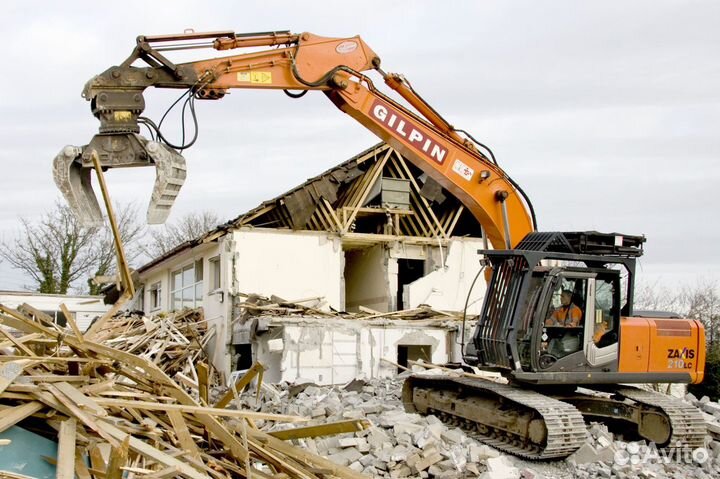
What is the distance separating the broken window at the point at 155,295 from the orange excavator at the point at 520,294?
67.9ft

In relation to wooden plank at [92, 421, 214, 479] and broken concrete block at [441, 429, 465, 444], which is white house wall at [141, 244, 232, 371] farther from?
wooden plank at [92, 421, 214, 479]

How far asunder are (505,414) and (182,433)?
6594 millimetres

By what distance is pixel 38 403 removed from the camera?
5.45 metres

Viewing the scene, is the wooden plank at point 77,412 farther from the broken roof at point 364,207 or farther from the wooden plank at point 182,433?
the broken roof at point 364,207

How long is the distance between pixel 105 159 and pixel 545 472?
625 cm

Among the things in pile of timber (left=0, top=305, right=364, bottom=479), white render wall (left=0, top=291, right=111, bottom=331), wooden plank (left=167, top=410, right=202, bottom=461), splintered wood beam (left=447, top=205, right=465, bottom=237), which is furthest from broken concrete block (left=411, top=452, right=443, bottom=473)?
white render wall (left=0, top=291, right=111, bottom=331)

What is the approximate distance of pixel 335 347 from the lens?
2130cm

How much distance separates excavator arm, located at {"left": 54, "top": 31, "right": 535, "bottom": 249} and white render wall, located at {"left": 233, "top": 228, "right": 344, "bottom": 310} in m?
11.4

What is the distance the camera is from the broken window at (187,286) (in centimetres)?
2658

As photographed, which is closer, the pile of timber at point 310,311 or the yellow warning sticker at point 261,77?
the yellow warning sticker at point 261,77

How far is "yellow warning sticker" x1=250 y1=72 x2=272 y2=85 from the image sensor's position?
11.6 metres

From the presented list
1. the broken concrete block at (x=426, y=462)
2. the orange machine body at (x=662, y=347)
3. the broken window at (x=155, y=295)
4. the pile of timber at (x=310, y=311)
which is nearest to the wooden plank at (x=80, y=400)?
the broken concrete block at (x=426, y=462)

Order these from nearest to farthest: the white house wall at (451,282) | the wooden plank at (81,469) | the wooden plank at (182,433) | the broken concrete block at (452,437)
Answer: the wooden plank at (81,469)
the wooden plank at (182,433)
the broken concrete block at (452,437)
the white house wall at (451,282)

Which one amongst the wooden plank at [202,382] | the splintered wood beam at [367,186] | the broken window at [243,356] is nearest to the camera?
the wooden plank at [202,382]
